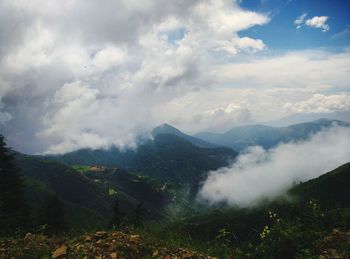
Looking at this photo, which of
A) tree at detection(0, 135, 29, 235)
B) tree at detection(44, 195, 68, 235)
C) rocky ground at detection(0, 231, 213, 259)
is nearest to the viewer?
rocky ground at detection(0, 231, 213, 259)

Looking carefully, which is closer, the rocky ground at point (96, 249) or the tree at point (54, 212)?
the rocky ground at point (96, 249)

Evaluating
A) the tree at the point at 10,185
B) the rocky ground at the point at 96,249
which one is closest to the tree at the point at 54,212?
the tree at the point at 10,185

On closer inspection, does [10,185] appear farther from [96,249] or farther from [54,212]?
[96,249]

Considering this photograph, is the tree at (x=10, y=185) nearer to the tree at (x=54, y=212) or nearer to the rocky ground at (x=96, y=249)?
the tree at (x=54, y=212)

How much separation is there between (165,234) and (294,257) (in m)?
4.31

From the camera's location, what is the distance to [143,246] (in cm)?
1002

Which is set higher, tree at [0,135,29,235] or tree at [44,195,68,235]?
tree at [0,135,29,235]

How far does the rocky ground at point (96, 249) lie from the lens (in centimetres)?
940

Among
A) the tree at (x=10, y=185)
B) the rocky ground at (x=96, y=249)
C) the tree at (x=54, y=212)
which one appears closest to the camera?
the rocky ground at (x=96, y=249)

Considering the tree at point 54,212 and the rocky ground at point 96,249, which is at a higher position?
the rocky ground at point 96,249

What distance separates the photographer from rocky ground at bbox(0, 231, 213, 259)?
940 centimetres

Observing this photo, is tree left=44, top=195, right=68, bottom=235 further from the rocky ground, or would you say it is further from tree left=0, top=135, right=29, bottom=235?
the rocky ground

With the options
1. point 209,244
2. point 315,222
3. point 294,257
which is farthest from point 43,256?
point 315,222

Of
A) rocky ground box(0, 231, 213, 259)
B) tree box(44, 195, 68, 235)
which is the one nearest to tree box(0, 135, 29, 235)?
tree box(44, 195, 68, 235)
